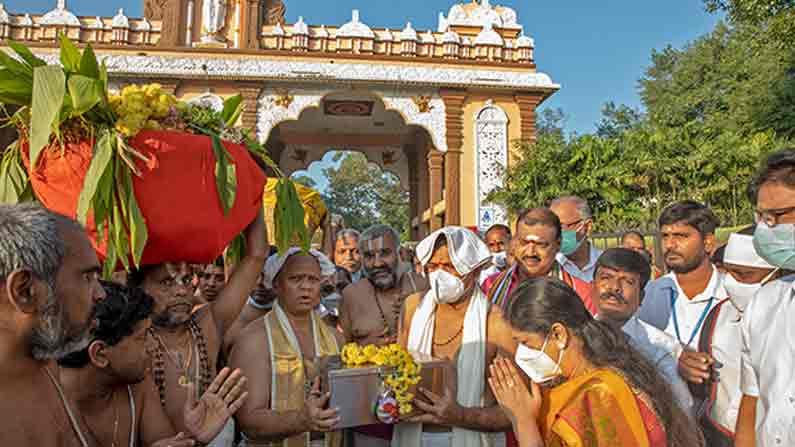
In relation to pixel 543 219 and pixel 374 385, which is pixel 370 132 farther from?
pixel 374 385

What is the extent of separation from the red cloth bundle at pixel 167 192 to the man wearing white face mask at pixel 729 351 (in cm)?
208

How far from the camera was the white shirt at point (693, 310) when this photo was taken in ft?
9.55

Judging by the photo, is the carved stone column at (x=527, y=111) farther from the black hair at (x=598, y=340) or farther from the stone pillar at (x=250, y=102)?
the black hair at (x=598, y=340)

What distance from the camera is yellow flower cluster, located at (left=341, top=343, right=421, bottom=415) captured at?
2.25m

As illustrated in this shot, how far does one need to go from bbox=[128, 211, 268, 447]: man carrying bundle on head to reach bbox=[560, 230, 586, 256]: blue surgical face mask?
95.1 inches

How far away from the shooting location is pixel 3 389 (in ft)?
4.13

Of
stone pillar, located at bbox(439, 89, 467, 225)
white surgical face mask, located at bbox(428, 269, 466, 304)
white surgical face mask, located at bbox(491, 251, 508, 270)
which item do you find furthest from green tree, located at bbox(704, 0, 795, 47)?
white surgical face mask, located at bbox(428, 269, 466, 304)

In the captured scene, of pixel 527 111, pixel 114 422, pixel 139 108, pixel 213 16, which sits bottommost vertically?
pixel 114 422

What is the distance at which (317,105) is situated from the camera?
13195 mm

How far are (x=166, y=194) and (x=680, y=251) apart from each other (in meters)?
2.56

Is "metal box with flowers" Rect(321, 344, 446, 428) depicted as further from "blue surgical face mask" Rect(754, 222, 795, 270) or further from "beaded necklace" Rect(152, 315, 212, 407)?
"blue surgical face mask" Rect(754, 222, 795, 270)

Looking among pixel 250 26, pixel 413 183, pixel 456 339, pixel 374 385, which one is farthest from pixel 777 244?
pixel 413 183

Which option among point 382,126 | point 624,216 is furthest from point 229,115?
point 382,126

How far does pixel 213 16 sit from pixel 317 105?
10.5 ft
